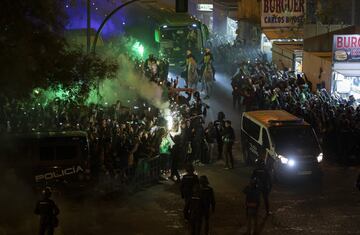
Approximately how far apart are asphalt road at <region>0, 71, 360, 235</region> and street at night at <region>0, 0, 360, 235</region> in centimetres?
4

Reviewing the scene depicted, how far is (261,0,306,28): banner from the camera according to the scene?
3622 cm

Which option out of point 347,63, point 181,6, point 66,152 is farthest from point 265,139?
point 347,63

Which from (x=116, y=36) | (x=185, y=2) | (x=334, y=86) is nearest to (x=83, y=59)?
(x=185, y=2)

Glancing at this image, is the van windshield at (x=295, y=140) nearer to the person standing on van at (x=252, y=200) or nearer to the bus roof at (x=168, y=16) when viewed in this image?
the person standing on van at (x=252, y=200)

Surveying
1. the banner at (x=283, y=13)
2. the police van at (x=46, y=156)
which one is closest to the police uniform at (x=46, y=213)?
the police van at (x=46, y=156)

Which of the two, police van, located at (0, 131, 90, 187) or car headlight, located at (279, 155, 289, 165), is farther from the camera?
car headlight, located at (279, 155, 289, 165)

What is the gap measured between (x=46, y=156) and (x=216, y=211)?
472 cm

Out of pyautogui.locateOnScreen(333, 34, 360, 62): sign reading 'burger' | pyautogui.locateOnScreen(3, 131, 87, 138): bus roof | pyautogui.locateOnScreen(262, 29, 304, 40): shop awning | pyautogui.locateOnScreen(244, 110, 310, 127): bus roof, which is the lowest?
pyautogui.locateOnScreen(3, 131, 87, 138): bus roof

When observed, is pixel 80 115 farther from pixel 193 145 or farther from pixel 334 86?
pixel 334 86

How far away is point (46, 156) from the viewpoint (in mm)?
17562

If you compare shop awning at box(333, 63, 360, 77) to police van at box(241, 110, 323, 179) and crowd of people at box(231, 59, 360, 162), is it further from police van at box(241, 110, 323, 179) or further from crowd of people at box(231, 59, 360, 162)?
police van at box(241, 110, 323, 179)

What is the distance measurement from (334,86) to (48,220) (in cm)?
1785

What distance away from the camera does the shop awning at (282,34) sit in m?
37.3

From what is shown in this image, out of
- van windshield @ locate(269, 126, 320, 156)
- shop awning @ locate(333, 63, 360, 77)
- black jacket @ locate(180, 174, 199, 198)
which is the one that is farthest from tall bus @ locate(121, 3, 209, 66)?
black jacket @ locate(180, 174, 199, 198)
